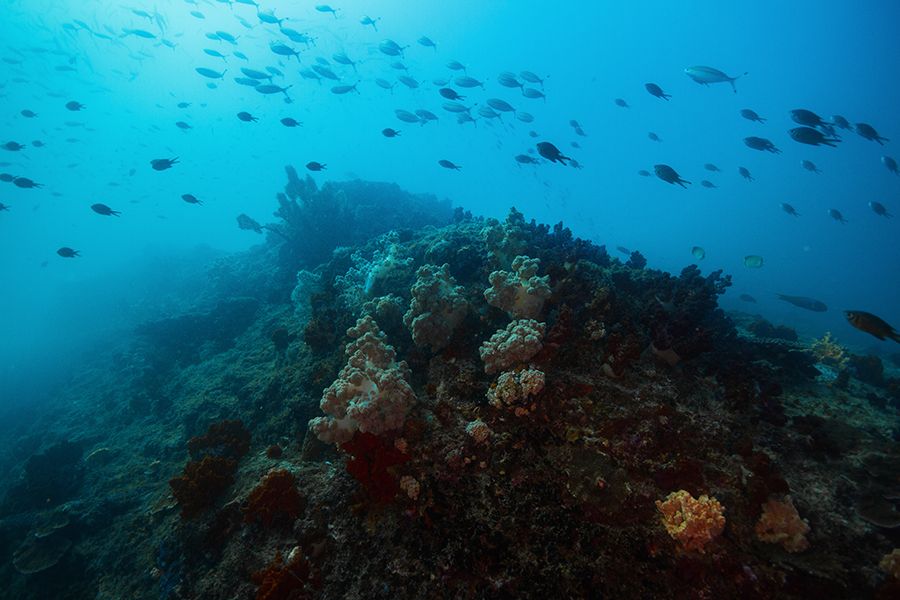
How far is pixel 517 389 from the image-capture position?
14.8 ft

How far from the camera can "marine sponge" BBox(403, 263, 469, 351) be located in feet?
19.7

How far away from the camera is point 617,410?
4539 mm

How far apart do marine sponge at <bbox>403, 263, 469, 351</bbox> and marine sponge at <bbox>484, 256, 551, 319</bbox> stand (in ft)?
2.03

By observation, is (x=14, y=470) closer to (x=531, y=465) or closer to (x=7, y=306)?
(x=531, y=465)

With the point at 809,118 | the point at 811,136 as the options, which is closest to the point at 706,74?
the point at 809,118

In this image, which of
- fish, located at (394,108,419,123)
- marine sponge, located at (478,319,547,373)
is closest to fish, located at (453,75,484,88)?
fish, located at (394,108,419,123)

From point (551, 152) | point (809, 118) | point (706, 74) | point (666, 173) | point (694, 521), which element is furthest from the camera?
point (706, 74)

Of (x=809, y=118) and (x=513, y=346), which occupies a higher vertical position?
(x=809, y=118)

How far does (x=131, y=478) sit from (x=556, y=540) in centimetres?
1040

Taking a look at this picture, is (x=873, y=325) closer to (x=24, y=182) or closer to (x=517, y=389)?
(x=517, y=389)

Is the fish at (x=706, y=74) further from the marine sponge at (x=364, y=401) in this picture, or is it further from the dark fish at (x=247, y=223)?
the dark fish at (x=247, y=223)

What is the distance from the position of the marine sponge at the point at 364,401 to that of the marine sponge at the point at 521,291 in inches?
75.2

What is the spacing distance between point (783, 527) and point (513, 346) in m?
3.10

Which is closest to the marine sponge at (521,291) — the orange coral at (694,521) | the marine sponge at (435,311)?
the marine sponge at (435,311)
